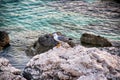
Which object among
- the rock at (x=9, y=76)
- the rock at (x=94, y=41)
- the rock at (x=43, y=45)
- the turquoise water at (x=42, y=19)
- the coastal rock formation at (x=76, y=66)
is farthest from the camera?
the turquoise water at (x=42, y=19)

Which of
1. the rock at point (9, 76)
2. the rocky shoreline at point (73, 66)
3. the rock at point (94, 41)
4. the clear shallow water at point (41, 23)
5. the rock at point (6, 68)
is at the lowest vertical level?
the clear shallow water at point (41, 23)

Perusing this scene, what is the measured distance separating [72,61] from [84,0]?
20438mm

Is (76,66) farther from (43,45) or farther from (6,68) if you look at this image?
(43,45)

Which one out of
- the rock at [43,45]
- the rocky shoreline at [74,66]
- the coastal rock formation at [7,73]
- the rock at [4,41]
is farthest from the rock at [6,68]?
the rock at [4,41]

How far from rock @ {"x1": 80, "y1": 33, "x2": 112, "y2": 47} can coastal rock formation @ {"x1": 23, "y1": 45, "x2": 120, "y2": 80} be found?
8.94 m

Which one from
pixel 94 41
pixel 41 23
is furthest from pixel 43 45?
pixel 41 23

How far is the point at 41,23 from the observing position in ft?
72.4

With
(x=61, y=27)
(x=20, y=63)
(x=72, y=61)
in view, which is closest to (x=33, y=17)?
(x=61, y=27)

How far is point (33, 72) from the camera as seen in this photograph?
869cm

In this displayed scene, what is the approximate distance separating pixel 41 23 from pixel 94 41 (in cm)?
560

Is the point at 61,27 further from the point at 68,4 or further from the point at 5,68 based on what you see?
the point at 5,68

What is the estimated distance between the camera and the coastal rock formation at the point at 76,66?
7762 millimetres

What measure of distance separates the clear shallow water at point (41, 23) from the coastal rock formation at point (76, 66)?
738cm

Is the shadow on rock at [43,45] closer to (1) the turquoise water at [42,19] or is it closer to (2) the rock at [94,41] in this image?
(2) the rock at [94,41]
